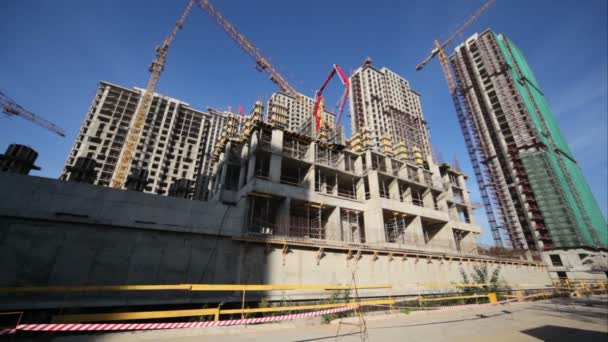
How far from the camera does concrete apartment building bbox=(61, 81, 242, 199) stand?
61.4 metres

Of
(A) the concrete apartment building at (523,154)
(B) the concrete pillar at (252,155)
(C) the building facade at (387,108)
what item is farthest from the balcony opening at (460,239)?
(C) the building facade at (387,108)

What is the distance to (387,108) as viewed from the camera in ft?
256

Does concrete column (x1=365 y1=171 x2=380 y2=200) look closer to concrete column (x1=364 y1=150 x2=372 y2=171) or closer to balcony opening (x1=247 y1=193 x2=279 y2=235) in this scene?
concrete column (x1=364 y1=150 x2=372 y2=171)

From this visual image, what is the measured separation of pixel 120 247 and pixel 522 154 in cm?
7262

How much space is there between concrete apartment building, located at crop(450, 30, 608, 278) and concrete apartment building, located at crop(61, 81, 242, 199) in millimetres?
73151

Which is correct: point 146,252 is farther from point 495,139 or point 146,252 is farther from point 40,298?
point 495,139

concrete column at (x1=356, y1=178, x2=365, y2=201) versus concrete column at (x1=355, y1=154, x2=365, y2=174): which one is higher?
concrete column at (x1=355, y1=154, x2=365, y2=174)

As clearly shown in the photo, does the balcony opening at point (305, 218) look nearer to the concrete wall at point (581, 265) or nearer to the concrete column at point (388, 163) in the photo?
the concrete column at point (388, 163)

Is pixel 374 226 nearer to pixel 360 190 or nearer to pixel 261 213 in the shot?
pixel 360 190

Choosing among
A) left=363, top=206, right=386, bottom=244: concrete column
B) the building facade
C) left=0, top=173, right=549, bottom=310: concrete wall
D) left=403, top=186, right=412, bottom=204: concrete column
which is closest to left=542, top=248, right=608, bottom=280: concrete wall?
left=403, top=186, right=412, bottom=204: concrete column

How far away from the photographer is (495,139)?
6159 cm

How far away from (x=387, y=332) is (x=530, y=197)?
64716 millimetres

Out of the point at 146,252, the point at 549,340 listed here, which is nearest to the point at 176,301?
the point at 146,252

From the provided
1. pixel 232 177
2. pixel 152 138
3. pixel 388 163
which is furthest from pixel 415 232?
pixel 152 138
